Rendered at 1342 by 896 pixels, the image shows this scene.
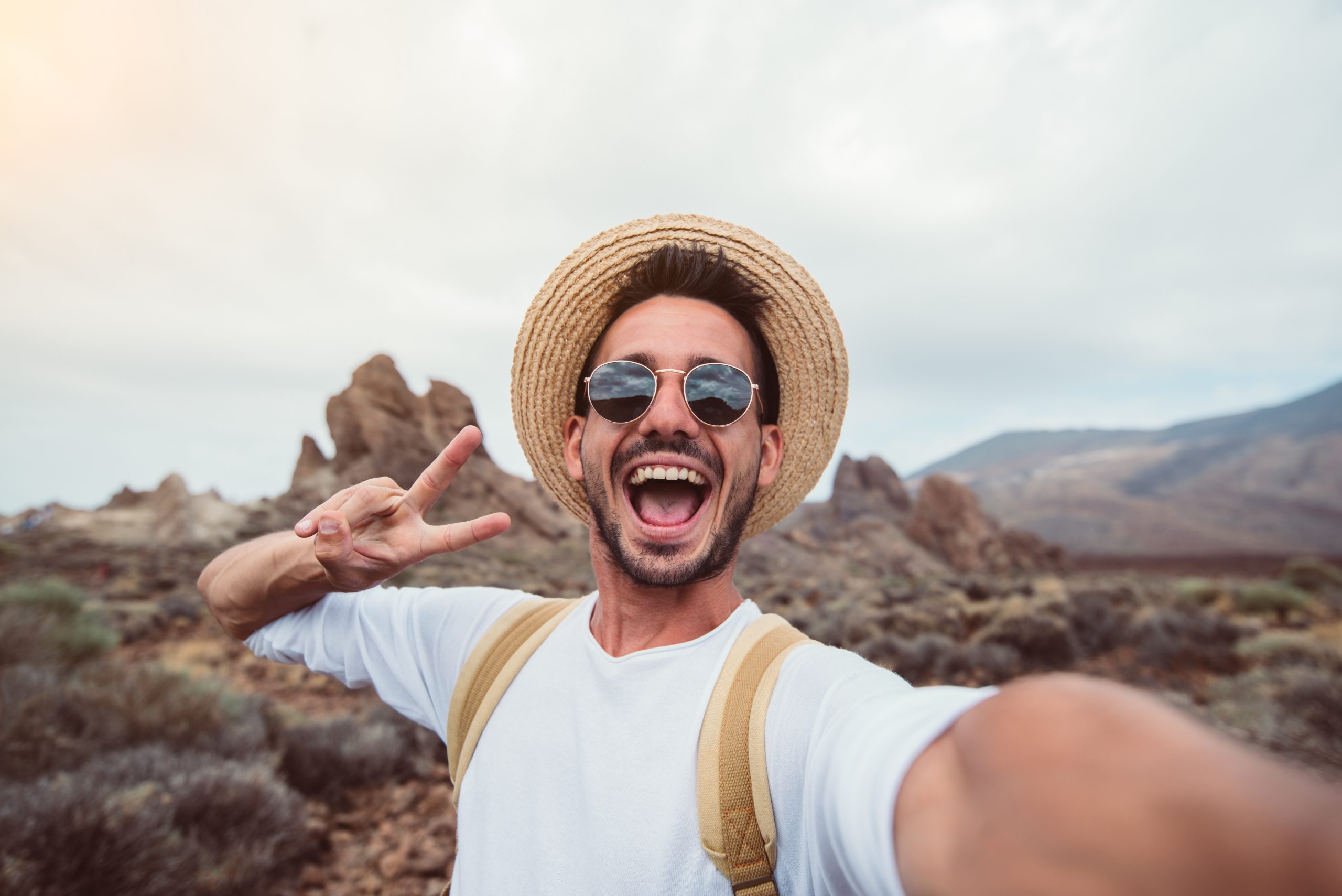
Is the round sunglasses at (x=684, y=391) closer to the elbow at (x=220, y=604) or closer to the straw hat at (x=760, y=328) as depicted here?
the straw hat at (x=760, y=328)

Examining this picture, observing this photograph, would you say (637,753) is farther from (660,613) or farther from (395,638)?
(395,638)

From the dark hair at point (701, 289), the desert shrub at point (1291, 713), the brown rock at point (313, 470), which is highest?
the brown rock at point (313, 470)

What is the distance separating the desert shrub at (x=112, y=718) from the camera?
351 cm

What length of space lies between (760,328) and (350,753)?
14.6 ft

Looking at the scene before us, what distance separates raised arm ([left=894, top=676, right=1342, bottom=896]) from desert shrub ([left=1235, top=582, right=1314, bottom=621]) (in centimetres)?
1290

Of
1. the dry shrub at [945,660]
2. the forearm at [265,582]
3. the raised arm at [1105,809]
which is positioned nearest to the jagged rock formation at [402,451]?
the dry shrub at [945,660]

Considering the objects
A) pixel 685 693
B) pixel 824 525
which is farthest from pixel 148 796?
pixel 824 525

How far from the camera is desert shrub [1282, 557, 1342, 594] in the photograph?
55.1 ft

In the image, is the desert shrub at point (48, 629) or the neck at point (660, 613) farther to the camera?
the desert shrub at point (48, 629)

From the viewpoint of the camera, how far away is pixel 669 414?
1704 millimetres

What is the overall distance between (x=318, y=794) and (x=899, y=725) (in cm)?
471

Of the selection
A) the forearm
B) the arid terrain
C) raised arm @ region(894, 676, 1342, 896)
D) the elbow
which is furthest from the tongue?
the arid terrain

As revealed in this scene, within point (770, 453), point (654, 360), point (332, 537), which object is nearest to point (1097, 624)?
point (770, 453)

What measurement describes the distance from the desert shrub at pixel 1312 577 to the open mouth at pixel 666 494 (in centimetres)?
2257
